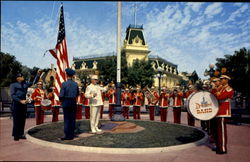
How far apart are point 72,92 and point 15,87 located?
2087 millimetres

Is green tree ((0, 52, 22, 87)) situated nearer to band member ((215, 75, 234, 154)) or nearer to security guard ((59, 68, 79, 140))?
security guard ((59, 68, 79, 140))

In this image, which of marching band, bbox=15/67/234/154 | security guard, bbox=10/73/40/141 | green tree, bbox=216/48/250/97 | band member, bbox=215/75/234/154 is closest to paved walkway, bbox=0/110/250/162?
band member, bbox=215/75/234/154

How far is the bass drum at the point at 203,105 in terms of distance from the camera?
602cm

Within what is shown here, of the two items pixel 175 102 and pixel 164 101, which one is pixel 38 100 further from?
pixel 175 102

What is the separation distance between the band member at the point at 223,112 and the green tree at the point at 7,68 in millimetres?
43437

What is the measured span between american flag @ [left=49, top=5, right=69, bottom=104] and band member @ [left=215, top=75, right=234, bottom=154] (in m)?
6.20

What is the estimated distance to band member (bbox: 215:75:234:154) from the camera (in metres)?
6.04

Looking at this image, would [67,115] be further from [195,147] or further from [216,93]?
[216,93]

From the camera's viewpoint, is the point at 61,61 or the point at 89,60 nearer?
the point at 61,61

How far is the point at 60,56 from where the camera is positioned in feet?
31.0

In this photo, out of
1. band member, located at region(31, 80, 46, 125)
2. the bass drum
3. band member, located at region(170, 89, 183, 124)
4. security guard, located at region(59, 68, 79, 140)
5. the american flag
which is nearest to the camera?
the bass drum

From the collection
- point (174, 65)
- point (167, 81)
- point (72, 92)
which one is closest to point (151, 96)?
point (72, 92)

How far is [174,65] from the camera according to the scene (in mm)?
92250

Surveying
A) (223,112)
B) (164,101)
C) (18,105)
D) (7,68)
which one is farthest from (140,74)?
(223,112)
